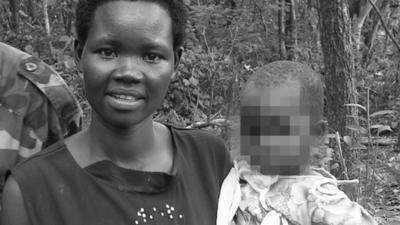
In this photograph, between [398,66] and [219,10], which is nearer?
[219,10]

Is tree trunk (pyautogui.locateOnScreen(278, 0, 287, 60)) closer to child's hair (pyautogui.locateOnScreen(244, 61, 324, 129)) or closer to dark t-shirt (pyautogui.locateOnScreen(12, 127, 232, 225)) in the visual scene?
child's hair (pyautogui.locateOnScreen(244, 61, 324, 129))

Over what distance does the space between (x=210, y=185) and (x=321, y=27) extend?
3.89 metres

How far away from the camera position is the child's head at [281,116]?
1.79m

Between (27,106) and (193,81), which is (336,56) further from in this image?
(27,106)

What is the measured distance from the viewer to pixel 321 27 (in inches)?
210

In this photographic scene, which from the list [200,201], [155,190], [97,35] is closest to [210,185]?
[200,201]

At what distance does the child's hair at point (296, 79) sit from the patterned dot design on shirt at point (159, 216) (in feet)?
1.58

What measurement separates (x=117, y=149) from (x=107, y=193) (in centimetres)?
13

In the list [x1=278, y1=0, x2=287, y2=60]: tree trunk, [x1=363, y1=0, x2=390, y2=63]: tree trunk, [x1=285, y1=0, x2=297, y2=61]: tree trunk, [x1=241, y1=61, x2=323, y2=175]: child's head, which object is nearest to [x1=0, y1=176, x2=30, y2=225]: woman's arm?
[x1=241, y1=61, x2=323, y2=175]: child's head

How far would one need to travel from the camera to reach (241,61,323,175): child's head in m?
1.79

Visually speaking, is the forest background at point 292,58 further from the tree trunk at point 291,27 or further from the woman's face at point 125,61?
→ the woman's face at point 125,61

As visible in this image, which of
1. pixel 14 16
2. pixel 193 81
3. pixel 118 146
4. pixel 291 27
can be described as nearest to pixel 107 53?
pixel 118 146

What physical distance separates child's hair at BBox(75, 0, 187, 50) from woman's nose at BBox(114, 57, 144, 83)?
0.14 m

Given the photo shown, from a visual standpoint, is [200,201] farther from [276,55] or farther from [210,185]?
[276,55]
